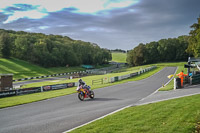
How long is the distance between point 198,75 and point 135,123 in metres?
17.3

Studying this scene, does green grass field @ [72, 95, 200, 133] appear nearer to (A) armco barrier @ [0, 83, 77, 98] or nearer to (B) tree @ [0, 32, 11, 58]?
(A) armco barrier @ [0, 83, 77, 98]

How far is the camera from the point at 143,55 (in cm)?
11244

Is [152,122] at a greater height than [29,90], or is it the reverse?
[152,122]

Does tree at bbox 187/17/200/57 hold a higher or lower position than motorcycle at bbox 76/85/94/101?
higher

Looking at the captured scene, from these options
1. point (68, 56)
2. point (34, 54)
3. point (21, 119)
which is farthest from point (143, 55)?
point (21, 119)

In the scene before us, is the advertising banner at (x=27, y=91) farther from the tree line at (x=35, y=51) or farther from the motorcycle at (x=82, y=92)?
the tree line at (x=35, y=51)

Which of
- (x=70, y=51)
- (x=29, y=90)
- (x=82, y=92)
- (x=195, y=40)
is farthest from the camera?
(x=70, y=51)

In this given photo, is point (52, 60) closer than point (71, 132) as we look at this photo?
No

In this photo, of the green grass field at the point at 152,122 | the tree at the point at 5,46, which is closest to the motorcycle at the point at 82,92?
the green grass field at the point at 152,122

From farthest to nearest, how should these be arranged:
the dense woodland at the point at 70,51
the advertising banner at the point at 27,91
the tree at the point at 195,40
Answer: the dense woodland at the point at 70,51
the tree at the point at 195,40
the advertising banner at the point at 27,91

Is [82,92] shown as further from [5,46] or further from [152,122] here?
[5,46]

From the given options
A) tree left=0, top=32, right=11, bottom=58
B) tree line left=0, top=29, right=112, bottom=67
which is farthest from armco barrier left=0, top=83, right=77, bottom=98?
tree left=0, top=32, right=11, bottom=58

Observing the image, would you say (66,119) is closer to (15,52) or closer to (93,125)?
(93,125)

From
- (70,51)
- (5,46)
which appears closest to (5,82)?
(5,46)
